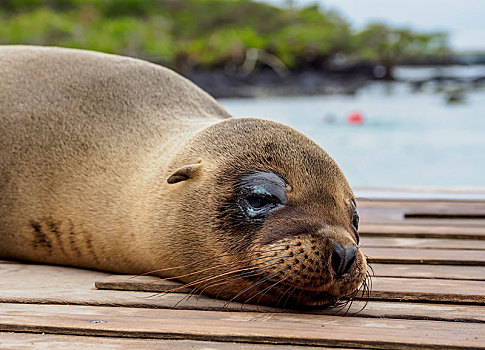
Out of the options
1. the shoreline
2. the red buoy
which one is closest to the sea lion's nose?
the red buoy

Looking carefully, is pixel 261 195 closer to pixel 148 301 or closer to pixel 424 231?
pixel 148 301

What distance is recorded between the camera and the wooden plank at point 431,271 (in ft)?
9.10

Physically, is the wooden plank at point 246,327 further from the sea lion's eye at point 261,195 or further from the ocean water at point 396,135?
the ocean water at point 396,135

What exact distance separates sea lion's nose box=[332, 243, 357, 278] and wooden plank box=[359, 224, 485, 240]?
1.48 m

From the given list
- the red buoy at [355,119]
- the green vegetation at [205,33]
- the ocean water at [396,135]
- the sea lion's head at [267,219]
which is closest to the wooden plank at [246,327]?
the sea lion's head at [267,219]

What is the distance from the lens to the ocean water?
13943 millimetres

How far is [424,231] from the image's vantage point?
12.0 feet

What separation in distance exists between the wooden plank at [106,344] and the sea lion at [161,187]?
40 cm

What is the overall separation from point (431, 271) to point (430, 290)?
0.39m

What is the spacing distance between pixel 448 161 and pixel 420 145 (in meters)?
3.70

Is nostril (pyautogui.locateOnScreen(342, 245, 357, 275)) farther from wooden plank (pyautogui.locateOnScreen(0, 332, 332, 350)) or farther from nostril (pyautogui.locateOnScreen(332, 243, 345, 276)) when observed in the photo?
wooden plank (pyautogui.locateOnScreen(0, 332, 332, 350))

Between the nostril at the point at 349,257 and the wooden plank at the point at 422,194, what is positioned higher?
the nostril at the point at 349,257

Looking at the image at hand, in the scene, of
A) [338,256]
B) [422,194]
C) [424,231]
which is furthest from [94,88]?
[422,194]

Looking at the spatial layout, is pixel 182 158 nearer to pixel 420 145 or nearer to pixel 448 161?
pixel 448 161
